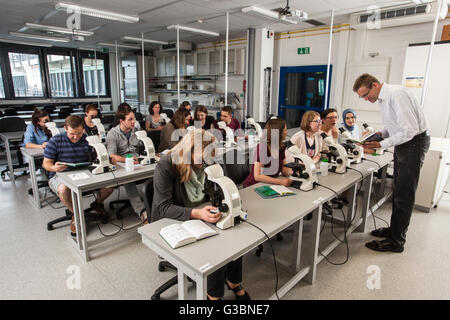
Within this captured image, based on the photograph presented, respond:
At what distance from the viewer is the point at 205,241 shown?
146 cm

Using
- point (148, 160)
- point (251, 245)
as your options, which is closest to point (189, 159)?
point (251, 245)

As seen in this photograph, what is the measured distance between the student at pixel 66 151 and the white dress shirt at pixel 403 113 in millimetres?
2837

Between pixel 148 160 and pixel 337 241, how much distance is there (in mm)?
2007

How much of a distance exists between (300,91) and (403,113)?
15.7 feet

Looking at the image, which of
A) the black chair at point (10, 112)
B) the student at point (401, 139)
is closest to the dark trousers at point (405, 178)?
the student at point (401, 139)

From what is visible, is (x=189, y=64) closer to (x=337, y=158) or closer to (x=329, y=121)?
(x=329, y=121)

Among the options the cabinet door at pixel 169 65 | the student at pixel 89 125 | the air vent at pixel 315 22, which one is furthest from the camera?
the cabinet door at pixel 169 65

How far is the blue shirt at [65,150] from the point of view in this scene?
2.67 metres

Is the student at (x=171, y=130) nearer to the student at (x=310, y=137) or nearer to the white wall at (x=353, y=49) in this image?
the student at (x=310, y=137)

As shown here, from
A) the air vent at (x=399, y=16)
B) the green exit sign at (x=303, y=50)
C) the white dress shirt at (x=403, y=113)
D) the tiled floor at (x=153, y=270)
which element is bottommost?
the tiled floor at (x=153, y=270)

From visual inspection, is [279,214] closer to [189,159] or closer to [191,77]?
[189,159]

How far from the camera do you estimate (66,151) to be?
8.96 feet

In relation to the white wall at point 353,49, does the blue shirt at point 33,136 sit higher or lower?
lower

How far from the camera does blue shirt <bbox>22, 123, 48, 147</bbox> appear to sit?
3.68 metres
